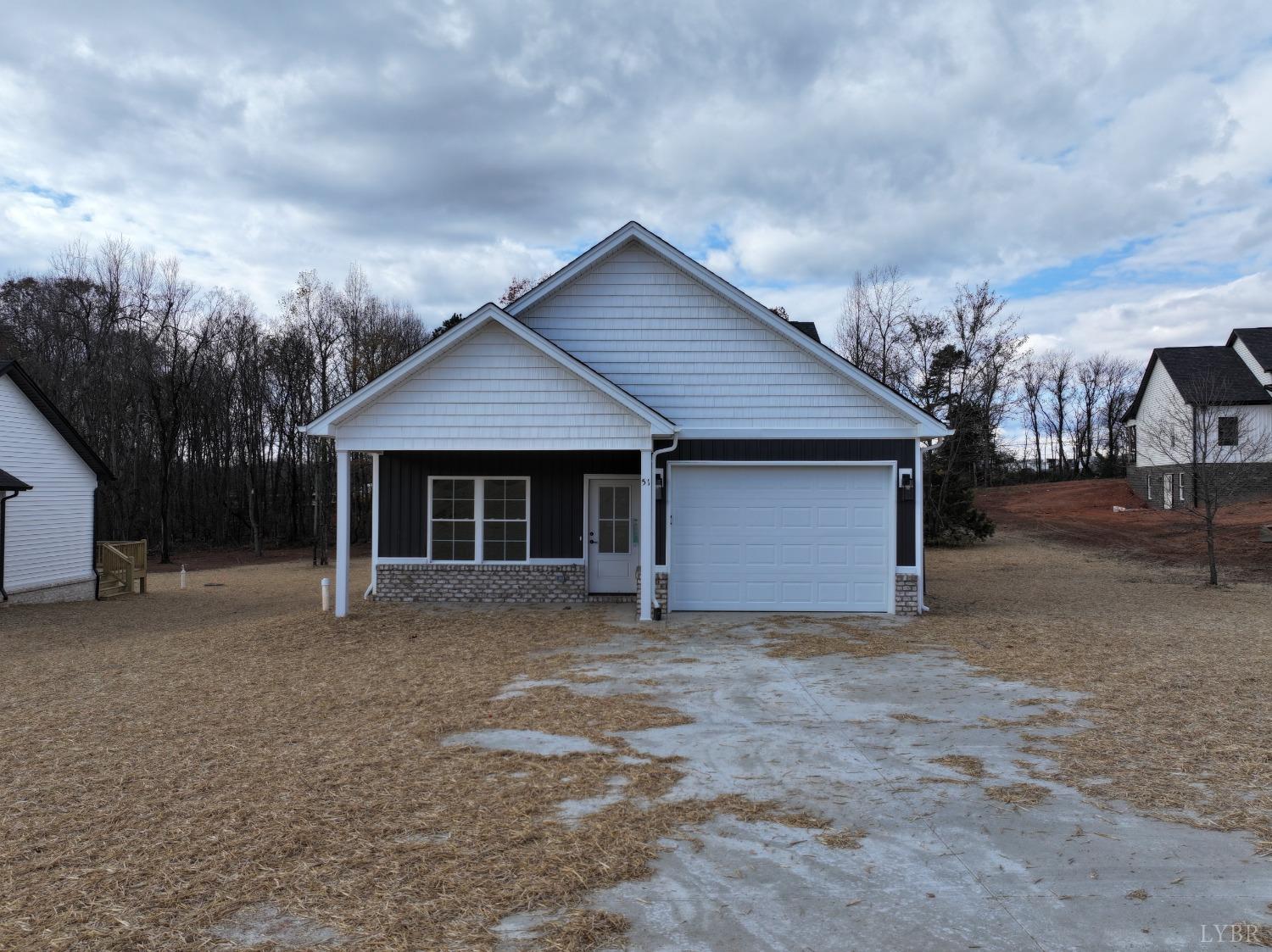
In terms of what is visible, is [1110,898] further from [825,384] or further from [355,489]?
[355,489]

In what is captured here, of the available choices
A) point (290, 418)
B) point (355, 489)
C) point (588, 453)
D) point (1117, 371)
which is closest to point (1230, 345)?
point (1117, 371)

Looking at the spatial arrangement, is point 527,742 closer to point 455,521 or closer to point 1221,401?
point 455,521

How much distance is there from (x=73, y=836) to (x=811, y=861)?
12.5 ft

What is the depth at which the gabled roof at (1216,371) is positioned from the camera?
3266 centimetres

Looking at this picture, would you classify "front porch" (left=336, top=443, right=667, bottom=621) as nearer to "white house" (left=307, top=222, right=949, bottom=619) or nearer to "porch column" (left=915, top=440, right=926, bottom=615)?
"white house" (left=307, top=222, right=949, bottom=619)

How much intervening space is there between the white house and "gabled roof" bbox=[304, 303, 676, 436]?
3 centimetres

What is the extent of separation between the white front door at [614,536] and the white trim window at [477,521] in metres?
1.16

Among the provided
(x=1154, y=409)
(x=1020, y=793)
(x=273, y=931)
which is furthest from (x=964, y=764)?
(x=1154, y=409)

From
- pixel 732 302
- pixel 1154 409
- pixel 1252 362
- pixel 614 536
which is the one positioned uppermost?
pixel 1252 362

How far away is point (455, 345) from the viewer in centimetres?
1164

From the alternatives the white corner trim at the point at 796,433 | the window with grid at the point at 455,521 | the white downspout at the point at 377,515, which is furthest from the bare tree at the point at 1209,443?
the white downspout at the point at 377,515

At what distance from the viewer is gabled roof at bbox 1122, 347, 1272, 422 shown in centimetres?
3266

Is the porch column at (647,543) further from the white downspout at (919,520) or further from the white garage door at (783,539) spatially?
the white downspout at (919,520)

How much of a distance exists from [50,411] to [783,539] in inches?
602
